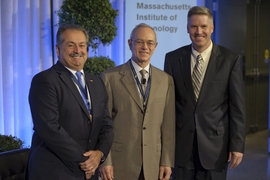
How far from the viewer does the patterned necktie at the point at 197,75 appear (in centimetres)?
333

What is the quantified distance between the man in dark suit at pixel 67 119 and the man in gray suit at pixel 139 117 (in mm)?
285

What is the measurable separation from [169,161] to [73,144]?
830 mm

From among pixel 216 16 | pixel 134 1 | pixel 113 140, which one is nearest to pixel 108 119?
pixel 113 140

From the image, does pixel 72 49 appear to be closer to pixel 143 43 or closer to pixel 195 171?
pixel 143 43

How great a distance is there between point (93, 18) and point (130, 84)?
2224mm

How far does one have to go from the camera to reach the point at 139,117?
316cm

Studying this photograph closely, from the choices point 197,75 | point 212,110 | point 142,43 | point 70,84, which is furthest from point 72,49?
point 212,110

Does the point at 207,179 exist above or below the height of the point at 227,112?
below

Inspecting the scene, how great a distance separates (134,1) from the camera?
5.92 metres

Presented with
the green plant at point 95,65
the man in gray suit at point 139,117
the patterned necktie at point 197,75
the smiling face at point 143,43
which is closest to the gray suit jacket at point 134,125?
the man in gray suit at point 139,117

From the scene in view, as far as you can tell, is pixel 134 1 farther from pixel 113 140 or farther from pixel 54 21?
pixel 113 140

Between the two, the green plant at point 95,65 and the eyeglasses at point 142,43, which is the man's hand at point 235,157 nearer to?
the eyeglasses at point 142,43

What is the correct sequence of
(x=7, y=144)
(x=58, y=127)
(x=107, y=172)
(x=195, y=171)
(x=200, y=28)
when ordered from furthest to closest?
(x=7, y=144) < (x=195, y=171) < (x=200, y=28) < (x=107, y=172) < (x=58, y=127)

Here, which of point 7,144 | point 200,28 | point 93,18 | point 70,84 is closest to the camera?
Result: point 70,84
